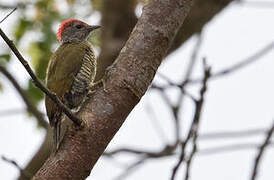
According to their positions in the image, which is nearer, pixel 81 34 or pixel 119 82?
pixel 119 82

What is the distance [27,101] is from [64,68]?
2.99 ft

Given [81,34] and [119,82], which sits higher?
[81,34]

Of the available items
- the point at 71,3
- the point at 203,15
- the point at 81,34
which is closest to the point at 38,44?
the point at 81,34

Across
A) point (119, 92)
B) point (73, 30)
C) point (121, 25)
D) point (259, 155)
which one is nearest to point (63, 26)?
point (73, 30)

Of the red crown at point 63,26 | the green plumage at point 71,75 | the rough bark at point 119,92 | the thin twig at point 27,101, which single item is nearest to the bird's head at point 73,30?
the red crown at point 63,26

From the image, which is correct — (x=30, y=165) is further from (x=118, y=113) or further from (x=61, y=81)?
(x=118, y=113)

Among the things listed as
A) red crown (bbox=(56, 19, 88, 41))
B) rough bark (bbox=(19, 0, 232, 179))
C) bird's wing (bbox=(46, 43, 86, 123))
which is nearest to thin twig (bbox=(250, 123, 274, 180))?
bird's wing (bbox=(46, 43, 86, 123))

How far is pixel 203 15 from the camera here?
6.39 metres

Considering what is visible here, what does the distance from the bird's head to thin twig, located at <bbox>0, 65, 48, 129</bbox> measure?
1.01 meters

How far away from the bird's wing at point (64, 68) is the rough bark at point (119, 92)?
5.45ft

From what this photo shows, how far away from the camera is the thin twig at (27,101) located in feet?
17.9

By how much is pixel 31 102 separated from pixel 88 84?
1125mm

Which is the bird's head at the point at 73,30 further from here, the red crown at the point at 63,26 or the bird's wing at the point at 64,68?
the bird's wing at the point at 64,68

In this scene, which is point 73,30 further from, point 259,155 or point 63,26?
point 259,155
